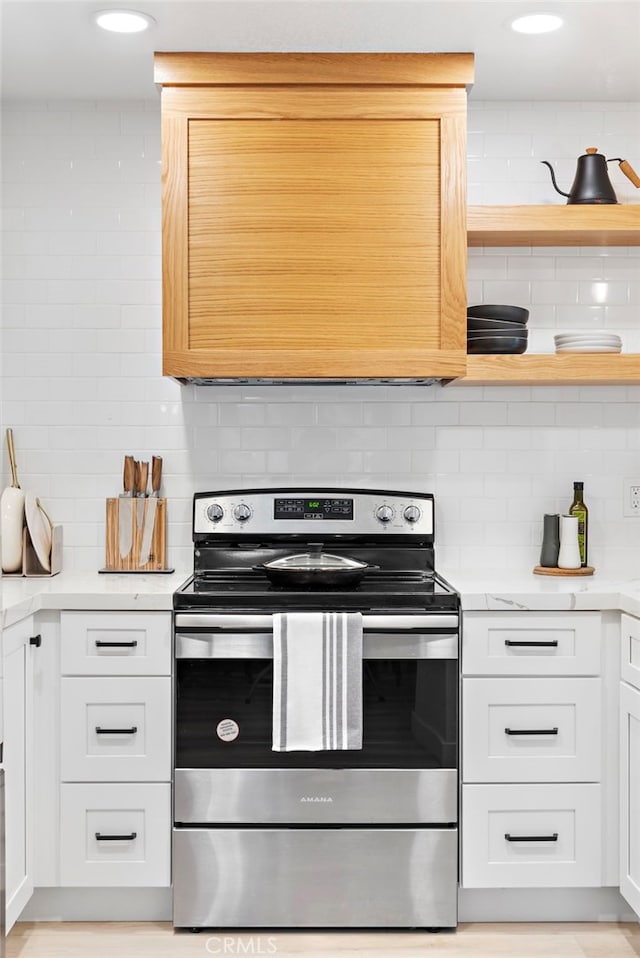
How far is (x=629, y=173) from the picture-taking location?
2814 mm

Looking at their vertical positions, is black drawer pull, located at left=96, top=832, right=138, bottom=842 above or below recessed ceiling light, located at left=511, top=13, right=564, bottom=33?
below

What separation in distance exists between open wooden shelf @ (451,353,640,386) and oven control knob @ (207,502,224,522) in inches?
35.3

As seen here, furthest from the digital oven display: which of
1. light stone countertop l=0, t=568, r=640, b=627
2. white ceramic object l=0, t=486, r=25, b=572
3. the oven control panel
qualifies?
white ceramic object l=0, t=486, r=25, b=572

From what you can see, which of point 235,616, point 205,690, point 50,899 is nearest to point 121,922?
point 50,899

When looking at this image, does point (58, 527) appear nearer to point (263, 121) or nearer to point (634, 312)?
point (263, 121)

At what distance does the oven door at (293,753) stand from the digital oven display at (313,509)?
592 mm

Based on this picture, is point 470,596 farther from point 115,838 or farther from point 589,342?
point 115,838

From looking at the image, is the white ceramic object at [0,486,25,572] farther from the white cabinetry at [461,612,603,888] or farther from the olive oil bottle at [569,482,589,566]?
the olive oil bottle at [569,482,589,566]

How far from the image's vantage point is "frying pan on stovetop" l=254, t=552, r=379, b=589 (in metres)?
2.54

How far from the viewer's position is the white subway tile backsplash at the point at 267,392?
299 cm

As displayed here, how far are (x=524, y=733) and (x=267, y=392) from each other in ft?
4.53

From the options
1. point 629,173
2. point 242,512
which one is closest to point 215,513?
point 242,512

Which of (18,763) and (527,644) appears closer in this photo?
(18,763)

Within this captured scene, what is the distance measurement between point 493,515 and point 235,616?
1074 mm
